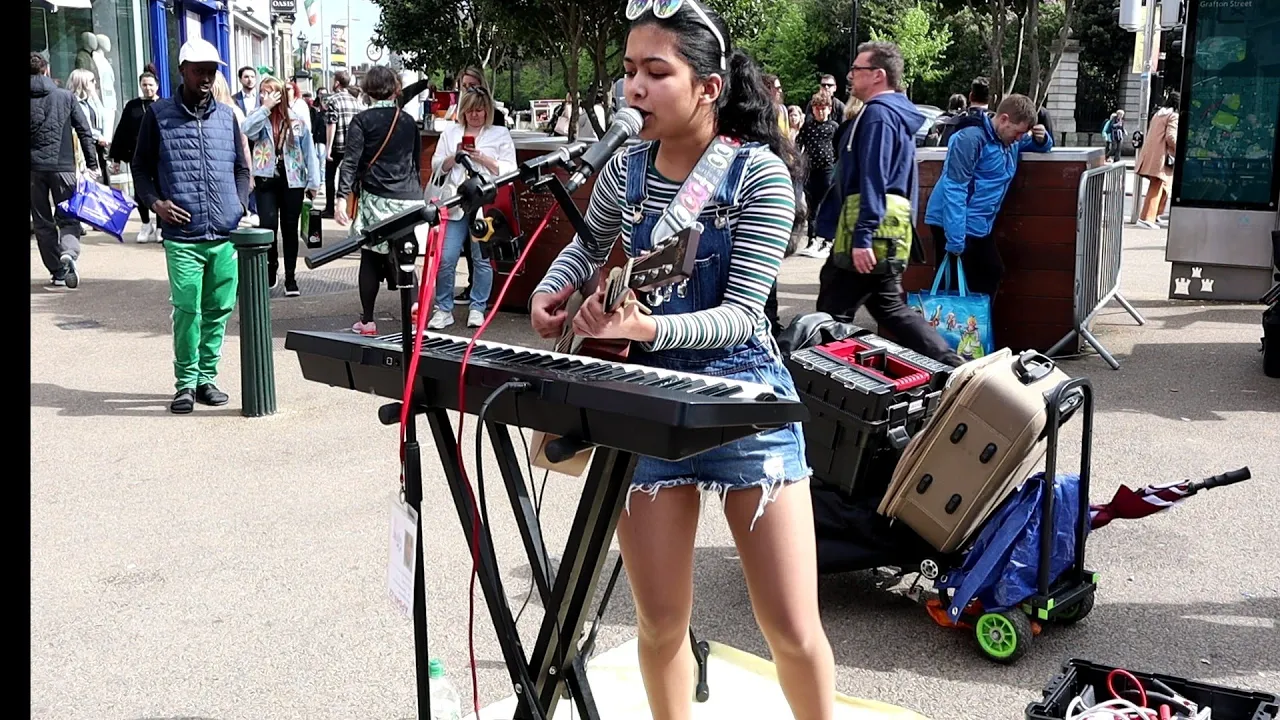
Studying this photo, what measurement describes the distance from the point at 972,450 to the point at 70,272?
969 cm

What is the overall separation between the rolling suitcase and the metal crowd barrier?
14.2 ft

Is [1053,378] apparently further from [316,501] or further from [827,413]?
[316,501]

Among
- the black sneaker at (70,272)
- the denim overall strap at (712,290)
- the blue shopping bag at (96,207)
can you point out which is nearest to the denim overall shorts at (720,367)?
the denim overall strap at (712,290)

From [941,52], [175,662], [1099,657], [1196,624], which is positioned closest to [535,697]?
[175,662]

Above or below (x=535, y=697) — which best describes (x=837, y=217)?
above

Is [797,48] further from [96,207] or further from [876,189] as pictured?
[876,189]

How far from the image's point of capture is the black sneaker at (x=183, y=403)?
707cm

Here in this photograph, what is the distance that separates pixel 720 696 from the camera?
3.82 metres

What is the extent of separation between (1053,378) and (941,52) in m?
51.7

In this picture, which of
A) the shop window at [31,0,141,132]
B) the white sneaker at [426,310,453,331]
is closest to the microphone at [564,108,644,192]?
the white sneaker at [426,310,453,331]

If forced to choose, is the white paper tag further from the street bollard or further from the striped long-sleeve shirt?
the street bollard

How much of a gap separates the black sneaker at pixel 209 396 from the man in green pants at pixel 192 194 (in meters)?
0.11

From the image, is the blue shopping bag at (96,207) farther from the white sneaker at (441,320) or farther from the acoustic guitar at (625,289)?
the acoustic guitar at (625,289)

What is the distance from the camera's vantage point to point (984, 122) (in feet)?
26.3
